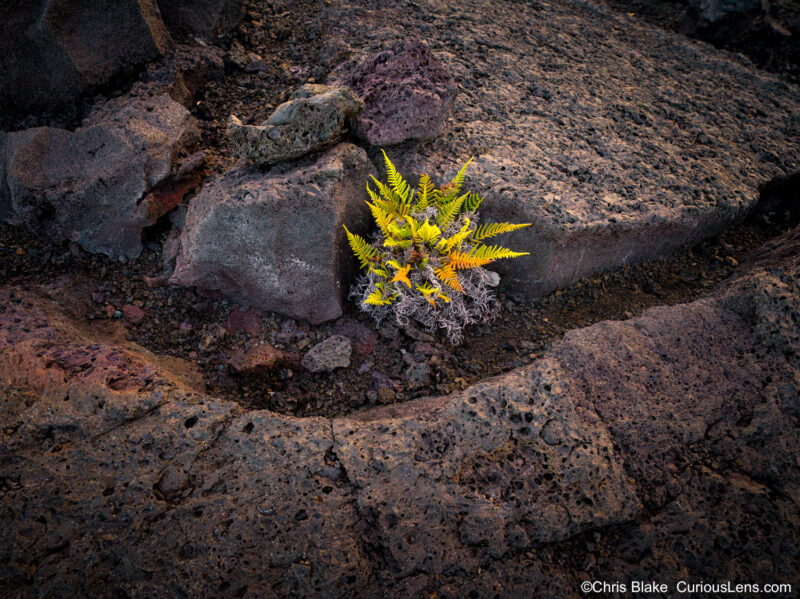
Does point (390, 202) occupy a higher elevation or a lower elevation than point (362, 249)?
higher

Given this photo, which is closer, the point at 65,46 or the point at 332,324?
the point at 332,324

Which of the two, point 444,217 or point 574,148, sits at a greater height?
point 574,148

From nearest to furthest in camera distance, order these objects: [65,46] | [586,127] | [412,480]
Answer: [412,480] → [65,46] → [586,127]

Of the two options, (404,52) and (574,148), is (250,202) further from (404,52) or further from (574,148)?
(574,148)

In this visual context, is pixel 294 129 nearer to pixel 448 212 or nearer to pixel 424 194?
→ pixel 424 194

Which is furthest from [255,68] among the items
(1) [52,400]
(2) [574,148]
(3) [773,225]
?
(3) [773,225]

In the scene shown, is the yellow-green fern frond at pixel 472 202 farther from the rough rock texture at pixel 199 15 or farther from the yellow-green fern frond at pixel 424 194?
the rough rock texture at pixel 199 15

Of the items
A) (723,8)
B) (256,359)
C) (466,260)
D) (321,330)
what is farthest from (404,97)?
(723,8)
